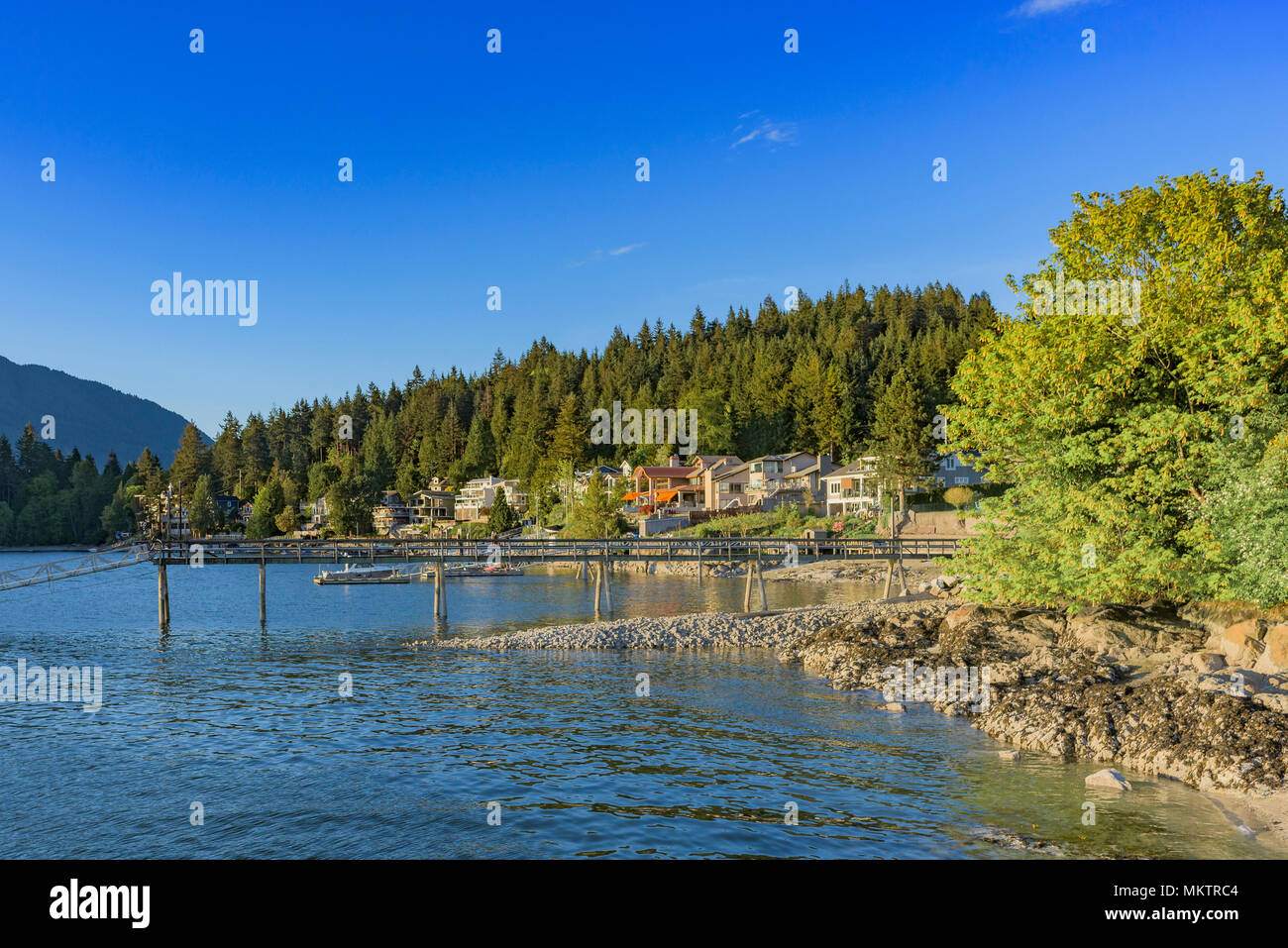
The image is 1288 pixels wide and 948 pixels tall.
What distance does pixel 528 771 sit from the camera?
1877cm

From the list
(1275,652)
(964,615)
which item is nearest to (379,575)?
(964,615)

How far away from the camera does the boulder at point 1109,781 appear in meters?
16.7

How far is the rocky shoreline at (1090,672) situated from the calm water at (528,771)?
1025 millimetres

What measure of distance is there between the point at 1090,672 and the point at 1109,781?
7320mm

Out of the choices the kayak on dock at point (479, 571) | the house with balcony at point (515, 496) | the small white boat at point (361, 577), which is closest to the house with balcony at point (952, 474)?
the kayak on dock at point (479, 571)

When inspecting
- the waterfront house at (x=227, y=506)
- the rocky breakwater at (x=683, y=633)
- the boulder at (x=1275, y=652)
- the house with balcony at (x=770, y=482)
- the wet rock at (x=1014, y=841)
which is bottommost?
the rocky breakwater at (x=683, y=633)

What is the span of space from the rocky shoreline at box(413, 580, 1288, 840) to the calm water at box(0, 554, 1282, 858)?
1.02m

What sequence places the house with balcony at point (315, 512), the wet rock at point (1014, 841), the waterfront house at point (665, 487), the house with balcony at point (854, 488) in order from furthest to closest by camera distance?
the house with balcony at point (315, 512), the waterfront house at point (665, 487), the house with balcony at point (854, 488), the wet rock at point (1014, 841)

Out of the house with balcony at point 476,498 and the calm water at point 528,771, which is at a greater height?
the house with balcony at point 476,498

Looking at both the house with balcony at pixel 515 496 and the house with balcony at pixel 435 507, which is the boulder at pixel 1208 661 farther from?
the house with balcony at pixel 435 507

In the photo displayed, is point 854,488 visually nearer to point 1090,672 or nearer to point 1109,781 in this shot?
point 1090,672
